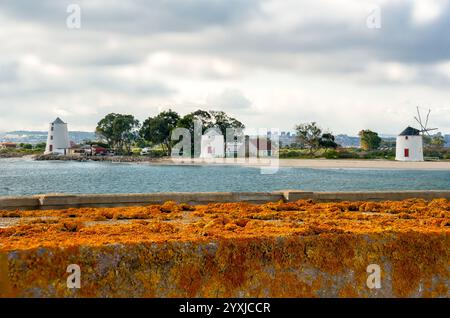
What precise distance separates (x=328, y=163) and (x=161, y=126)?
47.0 m

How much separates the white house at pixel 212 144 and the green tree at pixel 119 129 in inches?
1756

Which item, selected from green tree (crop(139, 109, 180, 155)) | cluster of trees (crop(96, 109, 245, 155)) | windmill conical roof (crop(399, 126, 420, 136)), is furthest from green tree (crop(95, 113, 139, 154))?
windmill conical roof (crop(399, 126, 420, 136))

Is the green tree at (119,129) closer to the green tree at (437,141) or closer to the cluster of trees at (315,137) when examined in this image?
the cluster of trees at (315,137)

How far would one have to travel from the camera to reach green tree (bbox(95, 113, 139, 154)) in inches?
7165

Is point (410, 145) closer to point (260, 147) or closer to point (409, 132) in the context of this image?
point (409, 132)

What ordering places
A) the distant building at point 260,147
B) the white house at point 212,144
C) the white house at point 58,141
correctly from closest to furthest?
the white house at point 212,144 → the distant building at point 260,147 → the white house at point 58,141

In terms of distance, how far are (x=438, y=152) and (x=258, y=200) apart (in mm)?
152741

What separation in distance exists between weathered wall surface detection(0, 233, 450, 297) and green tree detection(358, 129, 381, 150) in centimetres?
16017

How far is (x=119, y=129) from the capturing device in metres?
184

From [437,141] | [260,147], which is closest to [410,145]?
[260,147]

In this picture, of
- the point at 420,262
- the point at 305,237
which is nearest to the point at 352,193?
the point at 420,262

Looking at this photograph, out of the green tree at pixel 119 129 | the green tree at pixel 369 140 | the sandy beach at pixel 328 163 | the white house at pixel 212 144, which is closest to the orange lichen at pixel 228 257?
the sandy beach at pixel 328 163

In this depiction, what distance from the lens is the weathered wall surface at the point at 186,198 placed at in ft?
50.8

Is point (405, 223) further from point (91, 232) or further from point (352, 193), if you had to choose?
point (91, 232)
